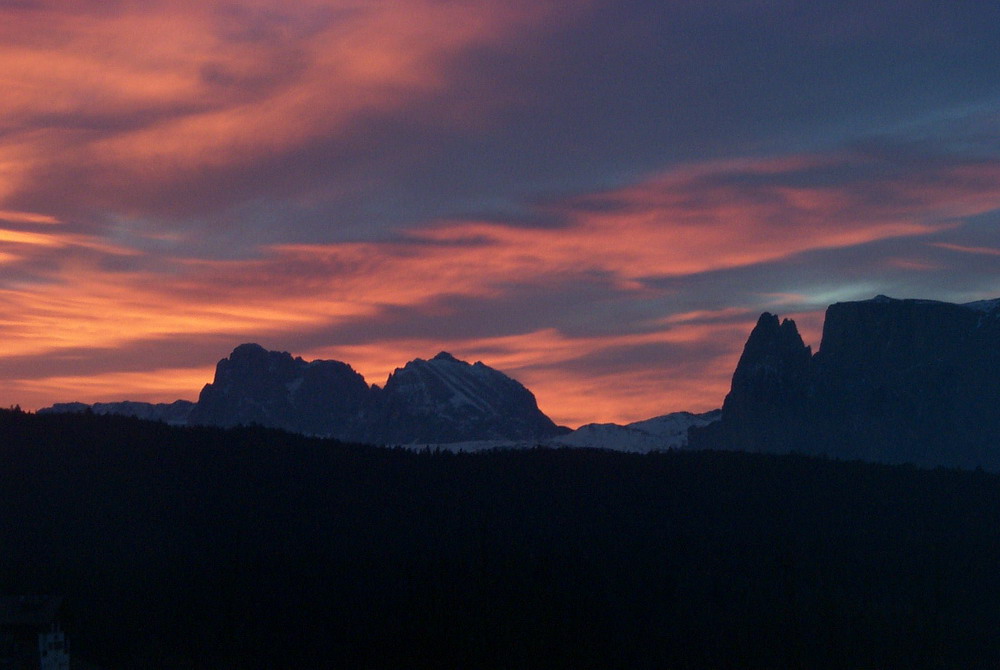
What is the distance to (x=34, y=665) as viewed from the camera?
Result: 12138cm

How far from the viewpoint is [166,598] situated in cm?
19312

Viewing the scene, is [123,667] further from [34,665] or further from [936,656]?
[936,656]

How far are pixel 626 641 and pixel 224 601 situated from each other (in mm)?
51220

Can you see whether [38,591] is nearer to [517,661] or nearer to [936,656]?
[517,661]

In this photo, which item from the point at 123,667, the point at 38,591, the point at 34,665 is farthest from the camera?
the point at 38,591

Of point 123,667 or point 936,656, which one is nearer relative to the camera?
point 123,667

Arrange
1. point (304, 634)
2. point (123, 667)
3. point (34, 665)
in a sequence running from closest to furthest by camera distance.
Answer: point (34, 665) → point (123, 667) → point (304, 634)

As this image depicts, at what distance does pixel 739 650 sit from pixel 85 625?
7951 cm

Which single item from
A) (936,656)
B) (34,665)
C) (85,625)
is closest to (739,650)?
(936,656)

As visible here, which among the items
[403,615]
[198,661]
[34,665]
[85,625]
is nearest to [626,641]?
[403,615]

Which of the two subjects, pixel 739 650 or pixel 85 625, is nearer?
pixel 85 625

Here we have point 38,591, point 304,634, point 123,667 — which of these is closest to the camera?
point 123,667

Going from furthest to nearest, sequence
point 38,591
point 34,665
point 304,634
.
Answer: point 304,634 → point 38,591 → point 34,665

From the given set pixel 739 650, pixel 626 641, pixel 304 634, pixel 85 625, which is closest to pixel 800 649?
pixel 739 650
